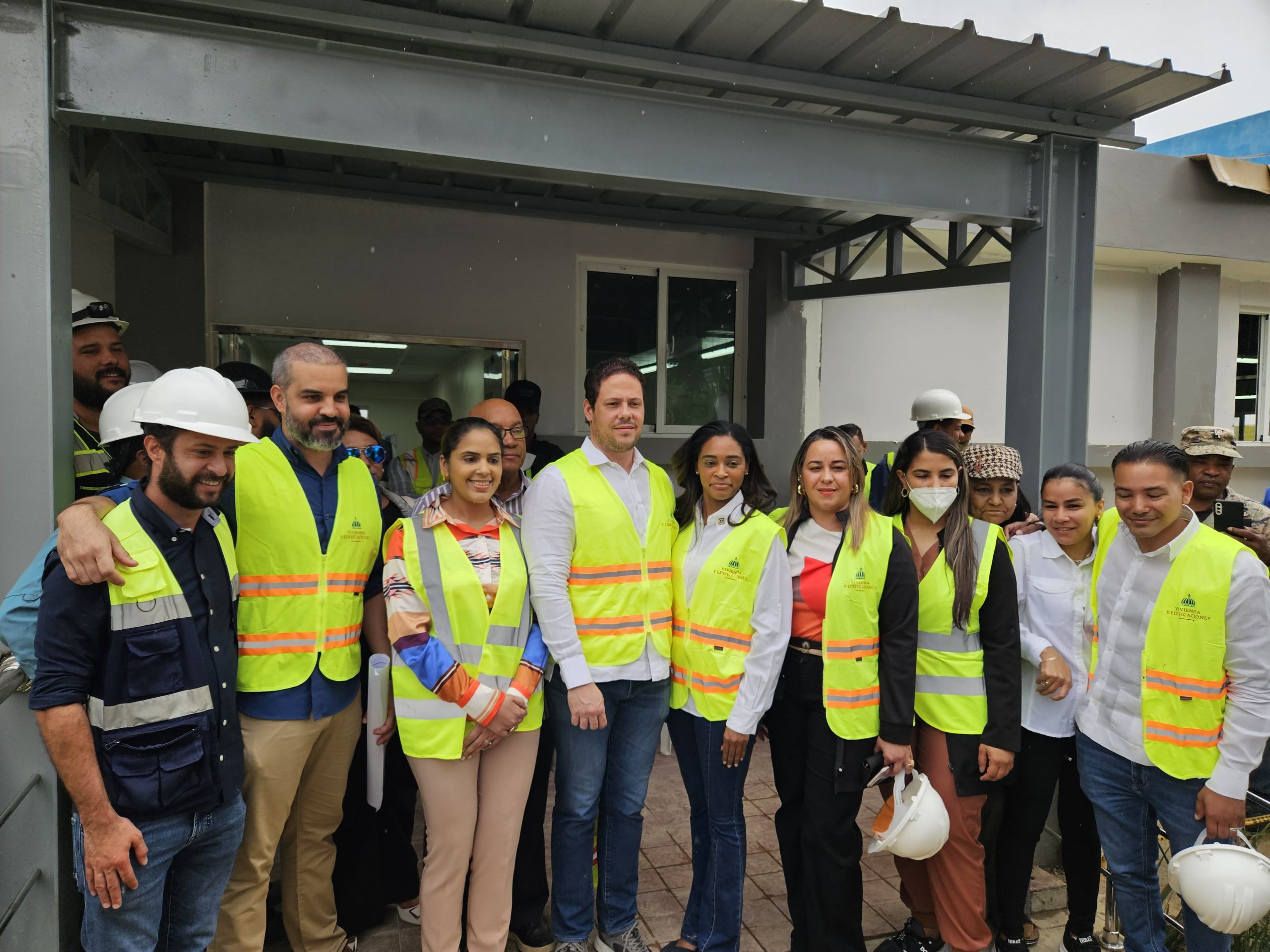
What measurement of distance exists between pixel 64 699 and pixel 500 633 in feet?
4.15

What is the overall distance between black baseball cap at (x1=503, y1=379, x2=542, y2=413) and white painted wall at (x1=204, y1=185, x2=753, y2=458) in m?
1.01

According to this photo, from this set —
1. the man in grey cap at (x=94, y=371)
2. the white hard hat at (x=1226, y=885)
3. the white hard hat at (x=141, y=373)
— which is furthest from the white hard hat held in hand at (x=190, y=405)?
the white hard hat at (x=1226, y=885)

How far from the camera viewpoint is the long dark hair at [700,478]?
3.04 meters

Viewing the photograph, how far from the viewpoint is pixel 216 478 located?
90.0 inches

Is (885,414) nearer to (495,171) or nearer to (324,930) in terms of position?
(495,171)

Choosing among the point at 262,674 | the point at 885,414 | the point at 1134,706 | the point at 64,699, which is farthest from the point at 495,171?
the point at 885,414

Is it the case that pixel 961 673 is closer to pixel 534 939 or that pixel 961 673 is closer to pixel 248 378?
pixel 534 939

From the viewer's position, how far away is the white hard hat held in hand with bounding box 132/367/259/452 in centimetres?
221

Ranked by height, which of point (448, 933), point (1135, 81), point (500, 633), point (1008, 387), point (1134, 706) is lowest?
point (448, 933)

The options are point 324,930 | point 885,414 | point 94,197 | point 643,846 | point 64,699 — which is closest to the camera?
point 64,699

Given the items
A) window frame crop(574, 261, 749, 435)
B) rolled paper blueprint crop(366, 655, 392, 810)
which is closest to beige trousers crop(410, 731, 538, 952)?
rolled paper blueprint crop(366, 655, 392, 810)

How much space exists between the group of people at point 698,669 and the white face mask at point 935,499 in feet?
0.04

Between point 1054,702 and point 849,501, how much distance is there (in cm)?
120

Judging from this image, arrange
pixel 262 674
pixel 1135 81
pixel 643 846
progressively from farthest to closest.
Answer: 1. pixel 643 846
2. pixel 1135 81
3. pixel 262 674
